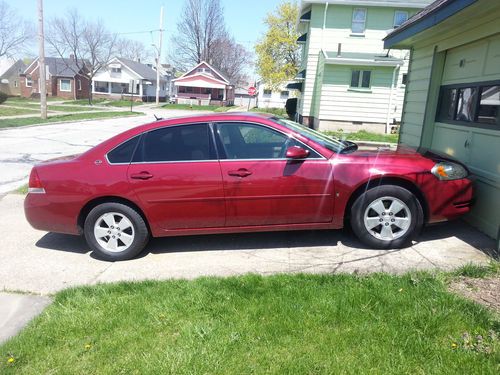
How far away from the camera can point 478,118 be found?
579 cm

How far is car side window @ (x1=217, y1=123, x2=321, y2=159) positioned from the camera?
15.7ft

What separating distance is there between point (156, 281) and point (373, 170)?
2616mm

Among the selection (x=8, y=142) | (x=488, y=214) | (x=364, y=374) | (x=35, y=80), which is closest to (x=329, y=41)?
(x=8, y=142)

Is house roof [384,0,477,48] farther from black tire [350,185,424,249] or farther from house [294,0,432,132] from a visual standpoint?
house [294,0,432,132]

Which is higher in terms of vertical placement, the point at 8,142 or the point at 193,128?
the point at 193,128

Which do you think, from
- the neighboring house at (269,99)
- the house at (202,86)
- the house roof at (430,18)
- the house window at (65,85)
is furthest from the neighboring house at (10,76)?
the house roof at (430,18)

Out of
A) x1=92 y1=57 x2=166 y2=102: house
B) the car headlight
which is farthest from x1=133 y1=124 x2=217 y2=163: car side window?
x1=92 y1=57 x2=166 y2=102: house

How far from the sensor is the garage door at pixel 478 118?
517 cm

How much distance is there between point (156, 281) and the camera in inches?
165

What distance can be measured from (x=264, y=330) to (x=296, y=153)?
208 centimetres

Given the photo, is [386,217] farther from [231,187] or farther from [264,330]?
[264,330]

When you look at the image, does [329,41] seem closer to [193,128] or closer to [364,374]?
[193,128]

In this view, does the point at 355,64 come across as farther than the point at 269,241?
Yes

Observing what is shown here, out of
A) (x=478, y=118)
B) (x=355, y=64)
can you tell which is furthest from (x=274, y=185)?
(x=355, y=64)
